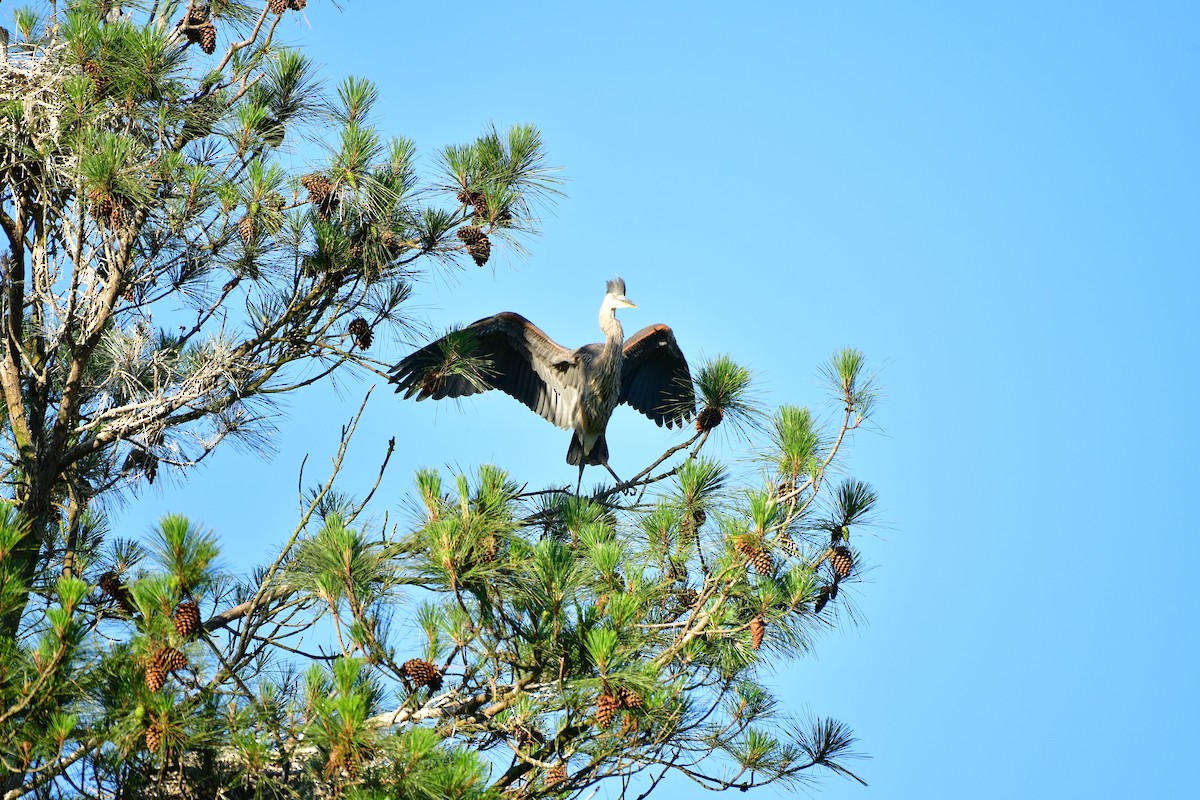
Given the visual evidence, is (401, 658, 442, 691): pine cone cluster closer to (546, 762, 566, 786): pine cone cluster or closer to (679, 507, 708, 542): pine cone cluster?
(546, 762, 566, 786): pine cone cluster

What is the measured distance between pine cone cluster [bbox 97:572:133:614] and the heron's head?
364 cm

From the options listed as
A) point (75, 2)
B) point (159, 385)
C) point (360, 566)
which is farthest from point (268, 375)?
point (75, 2)

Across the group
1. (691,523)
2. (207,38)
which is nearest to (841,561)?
(691,523)

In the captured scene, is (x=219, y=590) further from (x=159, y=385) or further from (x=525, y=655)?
(x=525, y=655)

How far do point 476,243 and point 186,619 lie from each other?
174cm

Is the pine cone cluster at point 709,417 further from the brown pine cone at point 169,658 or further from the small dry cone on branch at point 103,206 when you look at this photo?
the brown pine cone at point 169,658

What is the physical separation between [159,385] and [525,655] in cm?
161

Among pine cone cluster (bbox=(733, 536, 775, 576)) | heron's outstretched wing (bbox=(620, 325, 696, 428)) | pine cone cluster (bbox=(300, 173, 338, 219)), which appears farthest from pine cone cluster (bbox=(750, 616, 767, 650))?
heron's outstretched wing (bbox=(620, 325, 696, 428))

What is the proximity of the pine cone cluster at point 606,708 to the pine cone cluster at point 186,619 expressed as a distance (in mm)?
992

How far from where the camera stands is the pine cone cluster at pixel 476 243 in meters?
4.55

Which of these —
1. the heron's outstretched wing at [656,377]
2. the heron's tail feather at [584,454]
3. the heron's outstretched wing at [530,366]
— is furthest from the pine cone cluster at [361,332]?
the heron's outstretched wing at [656,377]

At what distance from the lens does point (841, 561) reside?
4.04 metres

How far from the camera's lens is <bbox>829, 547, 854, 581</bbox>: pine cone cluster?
159 inches

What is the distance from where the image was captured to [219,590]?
15.0 ft
